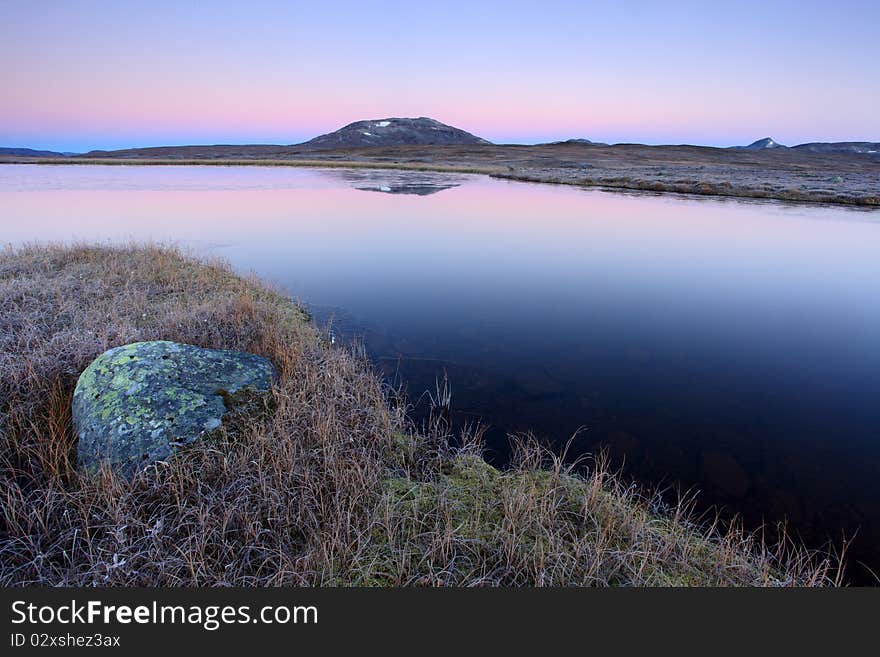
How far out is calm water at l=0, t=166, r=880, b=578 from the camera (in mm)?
6812

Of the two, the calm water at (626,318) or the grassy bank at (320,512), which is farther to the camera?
the calm water at (626,318)

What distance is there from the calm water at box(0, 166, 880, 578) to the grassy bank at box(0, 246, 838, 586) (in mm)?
1350

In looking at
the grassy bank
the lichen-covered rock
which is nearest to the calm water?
the grassy bank

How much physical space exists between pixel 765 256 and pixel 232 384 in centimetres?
2327

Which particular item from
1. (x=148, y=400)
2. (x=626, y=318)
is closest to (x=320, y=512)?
(x=148, y=400)

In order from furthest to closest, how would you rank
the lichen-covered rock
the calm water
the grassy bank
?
1. the calm water
2. the lichen-covered rock
3. the grassy bank

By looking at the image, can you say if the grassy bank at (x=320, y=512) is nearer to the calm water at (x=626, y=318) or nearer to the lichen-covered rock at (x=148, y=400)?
the lichen-covered rock at (x=148, y=400)

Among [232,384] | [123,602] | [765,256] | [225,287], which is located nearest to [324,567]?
[123,602]

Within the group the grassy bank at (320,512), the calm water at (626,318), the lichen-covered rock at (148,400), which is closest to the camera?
the grassy bank at (320,512)

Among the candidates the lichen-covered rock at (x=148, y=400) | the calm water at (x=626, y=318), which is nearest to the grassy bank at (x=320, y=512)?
the lichen-covered rock at (x=148, y=400)

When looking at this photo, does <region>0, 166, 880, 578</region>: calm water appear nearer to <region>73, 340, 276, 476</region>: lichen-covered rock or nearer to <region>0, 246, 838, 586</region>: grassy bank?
<region>0, 246, 838, 586</region>: grassy bank

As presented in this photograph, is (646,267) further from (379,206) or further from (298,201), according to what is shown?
(298,201)

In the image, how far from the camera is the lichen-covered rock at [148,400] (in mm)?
4629

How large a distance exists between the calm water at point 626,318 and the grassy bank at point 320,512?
1.35 metres
